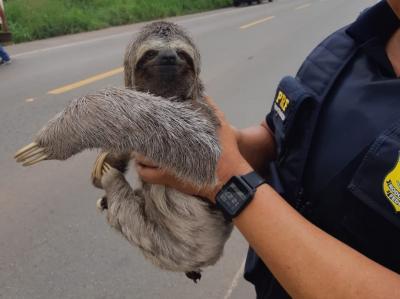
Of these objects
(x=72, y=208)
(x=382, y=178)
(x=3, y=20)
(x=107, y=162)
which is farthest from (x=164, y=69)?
(x=3, y=20)

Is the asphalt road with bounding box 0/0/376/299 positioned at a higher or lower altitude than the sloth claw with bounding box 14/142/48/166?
lower

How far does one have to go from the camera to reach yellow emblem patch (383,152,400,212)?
887 mm

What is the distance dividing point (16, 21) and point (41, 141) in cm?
1147

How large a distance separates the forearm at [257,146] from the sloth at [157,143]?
4.7 inches

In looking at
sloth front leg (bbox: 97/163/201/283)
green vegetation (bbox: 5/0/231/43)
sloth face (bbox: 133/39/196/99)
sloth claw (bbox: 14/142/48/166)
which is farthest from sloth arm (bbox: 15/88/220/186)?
green vegetation (bbox: 5/0/231/43)

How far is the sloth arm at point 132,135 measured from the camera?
145 centimetres

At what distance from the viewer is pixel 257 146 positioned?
156 cm

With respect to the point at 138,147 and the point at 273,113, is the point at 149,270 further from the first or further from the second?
the point at 273,113

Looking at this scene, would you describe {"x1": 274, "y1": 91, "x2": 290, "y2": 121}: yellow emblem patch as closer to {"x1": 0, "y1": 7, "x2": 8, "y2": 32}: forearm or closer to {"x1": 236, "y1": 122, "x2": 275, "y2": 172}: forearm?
{"x1": 236, "y1": 122, "x2": 275, "y2": 172}: forearm

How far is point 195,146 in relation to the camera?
1.51 metres

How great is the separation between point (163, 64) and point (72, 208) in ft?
6.45

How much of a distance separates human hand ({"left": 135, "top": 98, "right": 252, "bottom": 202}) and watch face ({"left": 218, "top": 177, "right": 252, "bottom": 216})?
33mm

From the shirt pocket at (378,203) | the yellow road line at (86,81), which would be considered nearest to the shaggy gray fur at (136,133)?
the shirt pocket at (378,203)

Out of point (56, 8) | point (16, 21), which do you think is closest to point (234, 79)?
point (16, 21)
